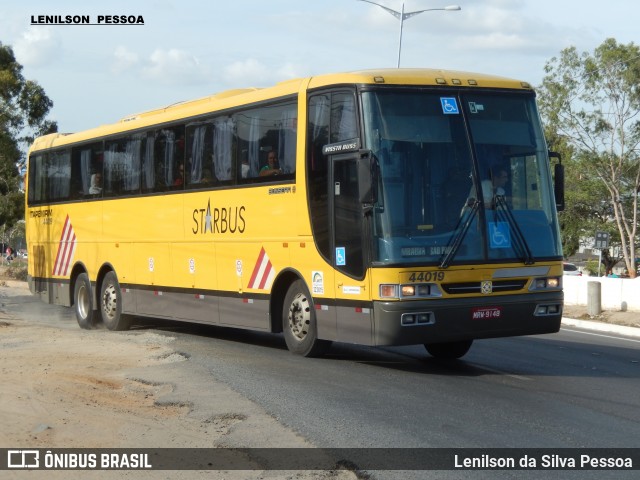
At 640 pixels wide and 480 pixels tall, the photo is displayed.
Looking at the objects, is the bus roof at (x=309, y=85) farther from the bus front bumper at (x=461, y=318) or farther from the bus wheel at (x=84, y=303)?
the bus wheel at (x=84, y=303)

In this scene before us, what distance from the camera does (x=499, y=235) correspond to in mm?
12742

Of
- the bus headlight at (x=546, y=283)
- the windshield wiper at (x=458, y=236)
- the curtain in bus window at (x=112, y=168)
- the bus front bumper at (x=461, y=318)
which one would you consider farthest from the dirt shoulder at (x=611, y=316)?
the windshield wiper at (x=458, y=236)

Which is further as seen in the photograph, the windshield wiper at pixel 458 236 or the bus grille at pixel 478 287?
the bus grille at pixel 478 287

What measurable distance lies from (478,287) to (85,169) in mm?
10757

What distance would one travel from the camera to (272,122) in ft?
48.0

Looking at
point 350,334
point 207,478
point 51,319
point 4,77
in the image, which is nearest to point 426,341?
point 350,334

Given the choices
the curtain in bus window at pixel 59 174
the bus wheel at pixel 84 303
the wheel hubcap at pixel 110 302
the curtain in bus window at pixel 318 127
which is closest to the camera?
the curtain in bus window at pixel 318 127

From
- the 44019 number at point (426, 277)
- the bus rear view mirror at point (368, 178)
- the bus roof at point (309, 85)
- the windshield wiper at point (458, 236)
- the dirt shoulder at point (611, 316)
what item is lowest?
the dirt shoulder at point (611, 316)

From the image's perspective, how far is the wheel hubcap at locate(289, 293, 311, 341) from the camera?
45.6 ft

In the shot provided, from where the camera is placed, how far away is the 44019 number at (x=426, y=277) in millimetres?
12172

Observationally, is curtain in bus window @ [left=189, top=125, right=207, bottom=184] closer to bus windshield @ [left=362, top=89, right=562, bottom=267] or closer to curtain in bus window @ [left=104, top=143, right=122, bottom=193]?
curtain in bus window @ [left=104, top=143, right=122, bottom=193]

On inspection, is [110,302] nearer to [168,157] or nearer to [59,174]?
[59,174]

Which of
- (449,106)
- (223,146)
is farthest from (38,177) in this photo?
(449,106)

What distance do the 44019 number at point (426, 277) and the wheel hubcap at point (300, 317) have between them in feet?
6.76
